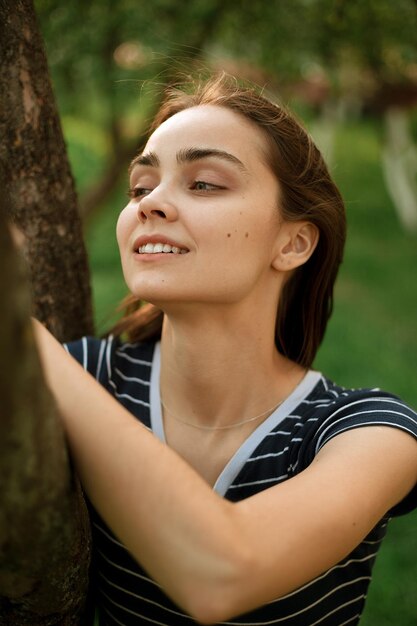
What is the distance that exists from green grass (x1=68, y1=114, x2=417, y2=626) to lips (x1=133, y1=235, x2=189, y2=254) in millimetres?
831

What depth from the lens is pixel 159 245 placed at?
1.92 metres

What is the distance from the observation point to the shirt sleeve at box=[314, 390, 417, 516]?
5.95 ft

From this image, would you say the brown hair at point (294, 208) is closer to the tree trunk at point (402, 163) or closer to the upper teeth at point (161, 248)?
the upper teeth at point (161, 248)

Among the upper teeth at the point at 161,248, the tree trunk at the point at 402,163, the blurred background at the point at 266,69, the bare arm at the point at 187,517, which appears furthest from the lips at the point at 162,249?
the tree trunk at the point at 402,163

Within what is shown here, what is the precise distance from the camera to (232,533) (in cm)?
130

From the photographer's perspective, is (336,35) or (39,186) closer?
(39,186)

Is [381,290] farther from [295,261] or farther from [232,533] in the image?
[232,533]

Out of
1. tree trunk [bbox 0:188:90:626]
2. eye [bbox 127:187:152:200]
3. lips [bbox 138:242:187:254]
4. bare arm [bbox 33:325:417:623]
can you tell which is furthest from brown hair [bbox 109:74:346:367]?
tree trunk [bbox 0:188:90:626]

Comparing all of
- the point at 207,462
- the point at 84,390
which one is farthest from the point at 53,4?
the point at 84,390

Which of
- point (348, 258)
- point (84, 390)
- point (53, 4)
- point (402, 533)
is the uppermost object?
point (53, 4)

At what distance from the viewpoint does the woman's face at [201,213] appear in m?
1.91

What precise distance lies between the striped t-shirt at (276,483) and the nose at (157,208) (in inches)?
25.5

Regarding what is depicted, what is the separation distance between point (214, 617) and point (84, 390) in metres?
0.48

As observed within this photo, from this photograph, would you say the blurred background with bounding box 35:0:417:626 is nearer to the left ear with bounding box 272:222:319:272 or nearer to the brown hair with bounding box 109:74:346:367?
the brown hair with bounding box 109:74:346:367
